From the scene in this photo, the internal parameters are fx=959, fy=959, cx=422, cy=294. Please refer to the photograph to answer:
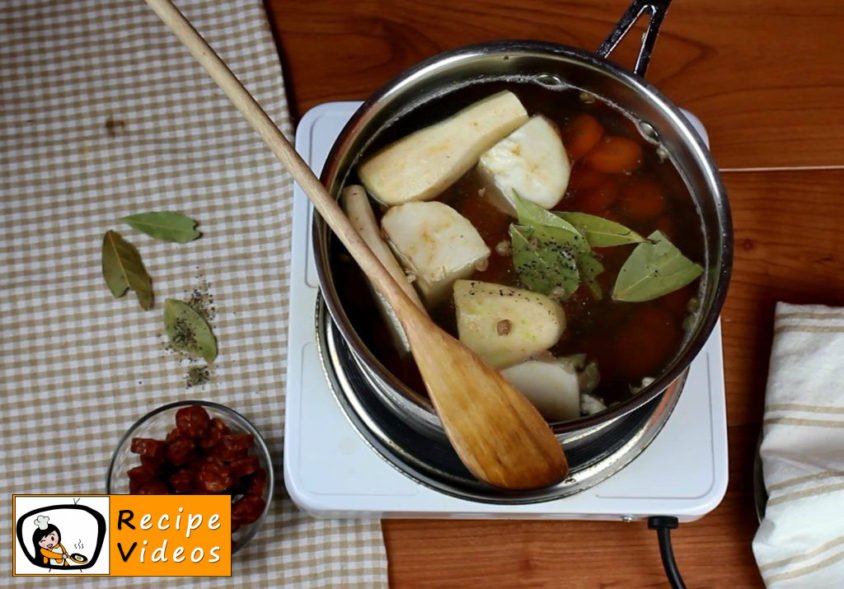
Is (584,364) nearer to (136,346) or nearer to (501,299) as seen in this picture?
(501,299)

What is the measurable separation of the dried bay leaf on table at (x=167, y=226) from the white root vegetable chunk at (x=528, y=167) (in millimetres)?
386

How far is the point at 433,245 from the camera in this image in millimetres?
800

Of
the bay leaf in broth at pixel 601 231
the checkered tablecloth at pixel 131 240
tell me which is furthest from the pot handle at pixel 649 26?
the checkered tablecloth at pixel 131 240

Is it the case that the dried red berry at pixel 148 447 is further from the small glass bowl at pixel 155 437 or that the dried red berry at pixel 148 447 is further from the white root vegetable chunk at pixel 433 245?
the white root vegetable chunk at pixel 433 245

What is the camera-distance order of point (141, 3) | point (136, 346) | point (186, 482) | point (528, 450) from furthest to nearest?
point (141, 3) < point (136, 346) < point (186, 482) < point (528, 450)

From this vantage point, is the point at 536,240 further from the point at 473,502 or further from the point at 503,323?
the point at 473,502

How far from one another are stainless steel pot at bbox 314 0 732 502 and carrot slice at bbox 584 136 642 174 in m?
0.02

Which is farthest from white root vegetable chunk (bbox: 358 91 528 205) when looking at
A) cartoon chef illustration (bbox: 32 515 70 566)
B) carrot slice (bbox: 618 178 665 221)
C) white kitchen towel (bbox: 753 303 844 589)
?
cartoon chef illustration (bbox: 32 515 70 566)

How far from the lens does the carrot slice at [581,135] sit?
33.6 inches

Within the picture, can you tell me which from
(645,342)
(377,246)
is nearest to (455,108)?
(377,246)

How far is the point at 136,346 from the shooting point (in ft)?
3.41

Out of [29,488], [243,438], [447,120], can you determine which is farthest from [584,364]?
[29,488]

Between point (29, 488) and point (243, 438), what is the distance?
0.25 meters

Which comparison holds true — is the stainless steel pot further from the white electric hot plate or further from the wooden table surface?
the wooden table surface
